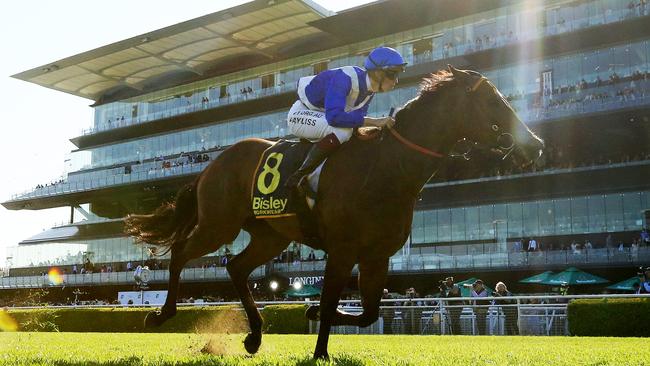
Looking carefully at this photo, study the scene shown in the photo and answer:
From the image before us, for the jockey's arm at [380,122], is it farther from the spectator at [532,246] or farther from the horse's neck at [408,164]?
the spectator at [532,246]

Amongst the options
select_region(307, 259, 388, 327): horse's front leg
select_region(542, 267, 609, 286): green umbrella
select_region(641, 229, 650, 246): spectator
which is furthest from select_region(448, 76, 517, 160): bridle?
select_region(641, 229, 650, 246): spectator

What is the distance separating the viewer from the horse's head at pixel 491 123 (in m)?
5.14

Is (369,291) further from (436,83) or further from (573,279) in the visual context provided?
(573,279)

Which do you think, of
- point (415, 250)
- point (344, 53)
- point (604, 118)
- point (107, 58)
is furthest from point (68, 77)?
point (604, 118)

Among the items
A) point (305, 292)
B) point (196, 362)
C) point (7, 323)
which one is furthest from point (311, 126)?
point (305, 292)

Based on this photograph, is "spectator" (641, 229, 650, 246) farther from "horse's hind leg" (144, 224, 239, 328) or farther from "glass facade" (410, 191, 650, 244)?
"horse's hind leg" (144, 224, 239, 328)

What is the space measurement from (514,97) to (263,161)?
99.7ft

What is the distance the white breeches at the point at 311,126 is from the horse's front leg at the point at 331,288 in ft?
2.89

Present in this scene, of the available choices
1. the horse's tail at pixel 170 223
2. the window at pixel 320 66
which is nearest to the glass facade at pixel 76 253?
the window at pixel 320 66

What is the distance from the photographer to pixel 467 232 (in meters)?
34.7

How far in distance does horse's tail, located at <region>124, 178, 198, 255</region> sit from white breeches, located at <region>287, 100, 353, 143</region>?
1421mm

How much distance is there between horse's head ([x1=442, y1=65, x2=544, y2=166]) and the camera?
5145 mm

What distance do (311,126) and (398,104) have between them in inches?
1310

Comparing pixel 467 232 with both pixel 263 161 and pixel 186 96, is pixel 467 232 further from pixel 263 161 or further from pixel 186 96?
pixel 263 161
